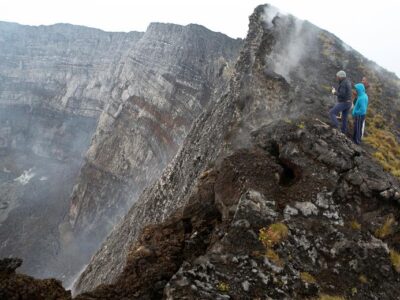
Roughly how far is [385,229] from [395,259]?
32.2 inches

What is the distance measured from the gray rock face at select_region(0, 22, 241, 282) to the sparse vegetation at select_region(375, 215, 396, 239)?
22073 mm

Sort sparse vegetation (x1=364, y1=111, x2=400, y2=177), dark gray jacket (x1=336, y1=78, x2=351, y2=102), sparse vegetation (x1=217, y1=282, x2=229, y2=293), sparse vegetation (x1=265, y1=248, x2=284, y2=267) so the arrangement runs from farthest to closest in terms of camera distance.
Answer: dark gray jacket (x1=336, y1=78, x2=351, y2=102) < sparse vegetation (x1=364, y1=111, x2=400, y2=177) < sparse vegetation (x1=265, y1=248, x2=284, y2=267) < sparse vegetation (x1=217, y1=282, x2=229, y2=293)

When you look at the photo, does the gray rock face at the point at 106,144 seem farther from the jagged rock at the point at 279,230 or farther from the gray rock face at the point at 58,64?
the jagged rock at the point at 279,230

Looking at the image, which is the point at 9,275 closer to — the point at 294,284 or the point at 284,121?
the point at 294,284

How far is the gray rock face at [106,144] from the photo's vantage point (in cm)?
4981

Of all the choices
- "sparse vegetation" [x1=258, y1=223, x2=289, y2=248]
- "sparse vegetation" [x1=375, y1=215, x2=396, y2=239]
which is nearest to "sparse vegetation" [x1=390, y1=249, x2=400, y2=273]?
"sparse vegetation" [x1=375, y1=215, x2=396, y2=239]

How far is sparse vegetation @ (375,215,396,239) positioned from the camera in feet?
32.8

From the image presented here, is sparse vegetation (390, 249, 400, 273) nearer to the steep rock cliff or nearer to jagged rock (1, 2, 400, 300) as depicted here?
jagged rock (1, 2, 400, 300)

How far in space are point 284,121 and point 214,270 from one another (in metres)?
6.43

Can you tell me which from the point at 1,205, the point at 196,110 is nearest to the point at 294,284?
the point at 196,110

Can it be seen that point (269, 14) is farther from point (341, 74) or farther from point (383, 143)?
point (383, 143)

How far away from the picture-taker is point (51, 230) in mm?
54938

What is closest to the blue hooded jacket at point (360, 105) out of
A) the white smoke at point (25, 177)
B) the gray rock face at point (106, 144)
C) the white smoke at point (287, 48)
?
the white smoke at point (287, 48)

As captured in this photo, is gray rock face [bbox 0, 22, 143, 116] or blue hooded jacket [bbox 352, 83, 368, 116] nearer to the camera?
blue hooded jacket [bbox 352, 83, 368, 116]
